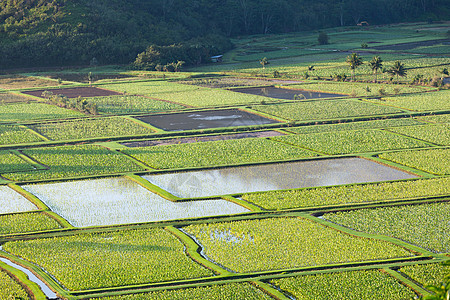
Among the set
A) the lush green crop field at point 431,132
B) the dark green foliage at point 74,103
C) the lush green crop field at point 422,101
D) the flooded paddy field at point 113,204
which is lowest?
the flooded paddy field at point 113,204

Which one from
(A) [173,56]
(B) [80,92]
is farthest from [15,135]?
(A) [173,56]

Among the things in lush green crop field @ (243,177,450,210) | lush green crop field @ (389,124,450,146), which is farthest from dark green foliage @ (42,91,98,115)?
lush green crop field @ (243,177,450,210)

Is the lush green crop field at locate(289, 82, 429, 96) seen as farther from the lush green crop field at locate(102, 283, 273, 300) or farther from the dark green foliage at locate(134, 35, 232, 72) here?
the lush green crop field at locate(102, 283, 273, 300)

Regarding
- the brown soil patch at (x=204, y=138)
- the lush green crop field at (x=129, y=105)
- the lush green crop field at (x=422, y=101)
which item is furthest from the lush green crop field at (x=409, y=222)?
the lush green crop field at (x=129, y=105)

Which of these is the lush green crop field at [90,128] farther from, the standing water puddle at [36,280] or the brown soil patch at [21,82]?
the brown soil patch at [21,82]

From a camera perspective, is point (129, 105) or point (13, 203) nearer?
point (13, 203)

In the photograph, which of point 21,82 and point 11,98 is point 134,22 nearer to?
point 21,82
